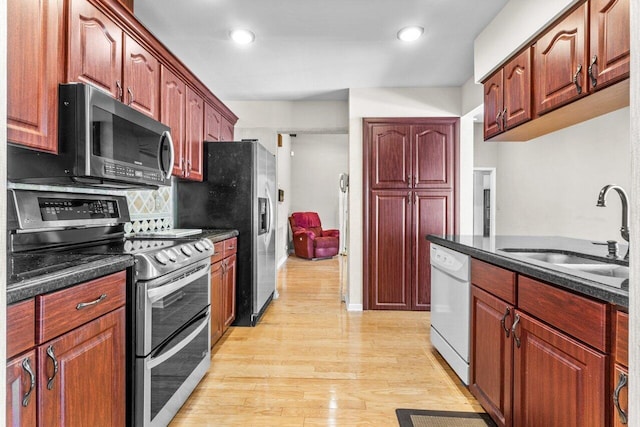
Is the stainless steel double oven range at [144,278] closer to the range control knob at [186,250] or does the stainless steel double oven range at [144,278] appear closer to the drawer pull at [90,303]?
the range control knob at [186,250]

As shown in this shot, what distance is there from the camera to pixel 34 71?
1.39 m

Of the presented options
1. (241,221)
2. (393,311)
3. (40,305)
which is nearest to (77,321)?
(40,305)

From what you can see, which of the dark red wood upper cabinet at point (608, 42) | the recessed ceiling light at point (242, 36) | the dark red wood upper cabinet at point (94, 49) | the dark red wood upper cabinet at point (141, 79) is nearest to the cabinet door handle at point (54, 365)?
the dark red wood upper cabinet at point (94, 49)

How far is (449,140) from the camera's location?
3.95 m

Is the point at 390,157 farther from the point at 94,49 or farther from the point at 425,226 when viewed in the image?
the point at 94,49

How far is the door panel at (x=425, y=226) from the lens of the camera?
393 cm

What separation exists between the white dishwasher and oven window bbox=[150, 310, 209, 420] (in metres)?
1.58

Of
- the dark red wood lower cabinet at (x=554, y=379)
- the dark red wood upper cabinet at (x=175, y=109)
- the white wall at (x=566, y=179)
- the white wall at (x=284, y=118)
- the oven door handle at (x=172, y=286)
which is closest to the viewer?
the dark red wood lower cabinet at (x=554, y=379)

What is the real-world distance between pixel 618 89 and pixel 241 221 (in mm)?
2781

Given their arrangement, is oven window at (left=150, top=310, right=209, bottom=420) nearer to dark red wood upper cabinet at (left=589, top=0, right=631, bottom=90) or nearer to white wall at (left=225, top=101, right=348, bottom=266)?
dark red wood upper cabinet at (left=589, top=0, right=631, bottom=90)

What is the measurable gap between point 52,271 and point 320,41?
245 centimetres

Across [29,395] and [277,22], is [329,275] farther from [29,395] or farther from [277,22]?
[29,395]

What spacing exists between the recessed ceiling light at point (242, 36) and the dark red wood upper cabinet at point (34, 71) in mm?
1382

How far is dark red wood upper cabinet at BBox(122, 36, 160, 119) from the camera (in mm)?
2072
